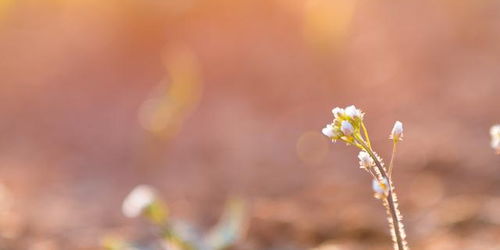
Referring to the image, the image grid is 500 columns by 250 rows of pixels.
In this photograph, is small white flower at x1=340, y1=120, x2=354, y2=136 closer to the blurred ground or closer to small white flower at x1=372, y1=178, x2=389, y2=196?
small white flower at x1=372, y1=178, x2=389, y2=196

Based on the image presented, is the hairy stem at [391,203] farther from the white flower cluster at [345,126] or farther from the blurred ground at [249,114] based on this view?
the blurred ground at [249,114]

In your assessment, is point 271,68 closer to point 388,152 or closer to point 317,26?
point 317,26

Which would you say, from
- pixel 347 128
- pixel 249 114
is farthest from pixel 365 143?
pixel 249 114

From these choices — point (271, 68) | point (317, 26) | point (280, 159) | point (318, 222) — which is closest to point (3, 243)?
point (318, 222)

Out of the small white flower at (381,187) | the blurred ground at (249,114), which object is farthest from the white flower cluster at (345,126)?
the blurred ground at (249,114)

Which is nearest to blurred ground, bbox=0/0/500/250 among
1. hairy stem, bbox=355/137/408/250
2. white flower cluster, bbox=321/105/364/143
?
hairy stem, bbox=355/137/408/250

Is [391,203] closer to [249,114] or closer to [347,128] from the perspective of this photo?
[347,128]
